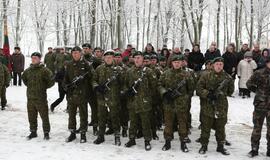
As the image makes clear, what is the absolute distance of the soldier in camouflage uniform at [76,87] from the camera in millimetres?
8523

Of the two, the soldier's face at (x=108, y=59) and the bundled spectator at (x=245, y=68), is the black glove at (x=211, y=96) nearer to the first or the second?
the soldier's face at (x=108, y=59)

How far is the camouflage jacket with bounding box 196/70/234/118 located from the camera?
7.80 m

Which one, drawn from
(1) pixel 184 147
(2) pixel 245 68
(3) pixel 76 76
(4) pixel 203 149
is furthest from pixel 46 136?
(2) pixel 245 68

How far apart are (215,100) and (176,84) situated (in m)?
0.82

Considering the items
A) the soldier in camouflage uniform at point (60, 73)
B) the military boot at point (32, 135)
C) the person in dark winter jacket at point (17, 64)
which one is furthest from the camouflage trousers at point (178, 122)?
the person in dark winter jacket at point (17, 64)

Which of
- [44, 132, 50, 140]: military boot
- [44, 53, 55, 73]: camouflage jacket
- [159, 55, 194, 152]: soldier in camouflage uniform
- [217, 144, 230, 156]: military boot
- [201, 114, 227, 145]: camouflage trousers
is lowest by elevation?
[217, 144, 230, 156]: military boot

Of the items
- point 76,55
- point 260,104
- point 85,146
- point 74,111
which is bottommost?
point 85,146

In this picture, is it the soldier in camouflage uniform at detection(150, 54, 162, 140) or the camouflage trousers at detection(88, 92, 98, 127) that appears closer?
the soldier in camouflage uniform at detection(150, 54, 162, 140)

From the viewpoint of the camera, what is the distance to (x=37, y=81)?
853 centimetres

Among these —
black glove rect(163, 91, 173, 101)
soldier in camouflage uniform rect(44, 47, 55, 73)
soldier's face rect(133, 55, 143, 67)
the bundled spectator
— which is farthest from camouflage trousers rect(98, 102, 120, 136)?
soldier in camouflage uniform rect(44, 47, 55, 73)

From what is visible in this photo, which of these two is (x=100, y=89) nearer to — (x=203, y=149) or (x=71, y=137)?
(x=71, y=137)

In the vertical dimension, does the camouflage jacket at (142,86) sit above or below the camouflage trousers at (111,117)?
above

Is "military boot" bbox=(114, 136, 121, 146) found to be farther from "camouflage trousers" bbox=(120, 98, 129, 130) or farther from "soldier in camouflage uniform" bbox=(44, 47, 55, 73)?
"soldier in camouflage uniform" bbox=(44, 47, 55, 73)

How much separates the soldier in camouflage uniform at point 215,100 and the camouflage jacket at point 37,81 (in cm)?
323
